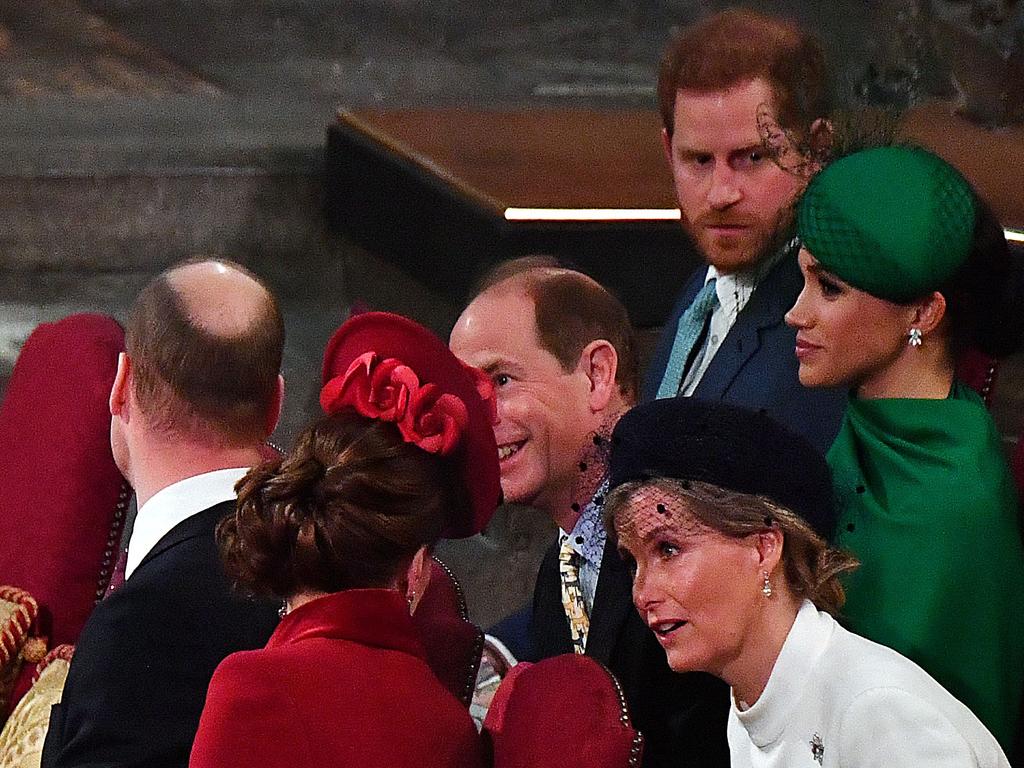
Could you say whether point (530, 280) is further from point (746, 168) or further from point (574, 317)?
point (746, 168)

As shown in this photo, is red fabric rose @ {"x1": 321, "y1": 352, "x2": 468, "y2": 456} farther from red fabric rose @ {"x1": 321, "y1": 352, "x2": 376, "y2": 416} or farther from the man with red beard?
the man with red beard

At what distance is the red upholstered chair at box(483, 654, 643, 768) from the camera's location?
184 centimetres

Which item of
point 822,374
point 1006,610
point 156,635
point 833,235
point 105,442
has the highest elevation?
point 833,235

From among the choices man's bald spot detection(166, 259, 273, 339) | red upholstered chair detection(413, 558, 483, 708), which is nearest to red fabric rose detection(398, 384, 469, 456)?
red upholstered chair detection(413, 558, 483, 708)

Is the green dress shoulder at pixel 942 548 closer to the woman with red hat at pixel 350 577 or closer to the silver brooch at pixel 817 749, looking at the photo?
the silver brooch at pixel 817 749

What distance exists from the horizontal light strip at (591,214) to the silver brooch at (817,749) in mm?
2290

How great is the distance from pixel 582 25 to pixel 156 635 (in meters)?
5.66

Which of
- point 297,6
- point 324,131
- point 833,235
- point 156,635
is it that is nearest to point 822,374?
point 833,235

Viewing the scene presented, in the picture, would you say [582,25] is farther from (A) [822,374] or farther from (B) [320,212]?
(A) [822,374]

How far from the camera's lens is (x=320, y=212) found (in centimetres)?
571

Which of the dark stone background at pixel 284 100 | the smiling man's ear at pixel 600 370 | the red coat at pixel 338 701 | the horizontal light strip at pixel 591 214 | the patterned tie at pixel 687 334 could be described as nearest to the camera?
the red coat at pixel 338 701

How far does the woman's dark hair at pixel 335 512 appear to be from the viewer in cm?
189

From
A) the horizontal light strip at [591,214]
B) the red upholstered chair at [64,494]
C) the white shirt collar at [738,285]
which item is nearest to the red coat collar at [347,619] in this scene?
the white shirt collar at [738,285]

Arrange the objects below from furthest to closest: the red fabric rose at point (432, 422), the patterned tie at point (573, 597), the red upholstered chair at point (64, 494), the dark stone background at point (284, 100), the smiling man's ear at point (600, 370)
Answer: the dark stone background at point (284, 100), the red upholstered chair at point (64, 494), the smiling man's ear at point (600, 370), the patterned tie at point (573, 597), the red fabric rose at point (432, 422)
